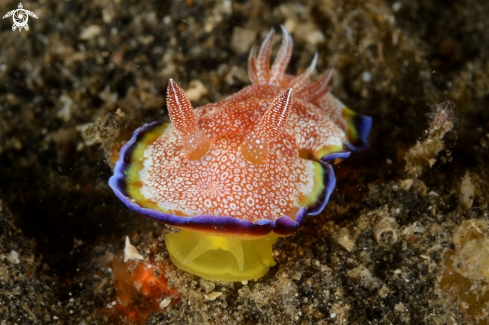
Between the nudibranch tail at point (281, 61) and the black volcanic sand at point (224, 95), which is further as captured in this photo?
the nudibranch tail at point (281, 61)

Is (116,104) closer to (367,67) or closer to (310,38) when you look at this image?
(310,38)

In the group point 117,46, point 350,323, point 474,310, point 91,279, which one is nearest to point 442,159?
point 474,310

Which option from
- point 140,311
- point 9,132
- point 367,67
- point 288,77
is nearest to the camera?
point 140,311

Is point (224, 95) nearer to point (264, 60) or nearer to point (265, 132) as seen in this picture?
point (264, 60)

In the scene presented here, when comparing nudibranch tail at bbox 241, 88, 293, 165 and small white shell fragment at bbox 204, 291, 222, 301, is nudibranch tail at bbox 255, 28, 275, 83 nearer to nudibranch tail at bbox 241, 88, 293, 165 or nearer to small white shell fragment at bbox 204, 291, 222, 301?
nudibranch tail at bbox 241, 88, 293, 165

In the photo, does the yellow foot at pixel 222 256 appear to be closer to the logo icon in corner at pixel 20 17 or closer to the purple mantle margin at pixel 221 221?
the purple mantle margin at pixel 221 221

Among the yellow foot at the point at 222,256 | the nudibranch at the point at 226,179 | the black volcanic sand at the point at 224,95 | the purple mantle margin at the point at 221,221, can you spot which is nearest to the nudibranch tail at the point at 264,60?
the nudibranch at the point at 226,179
